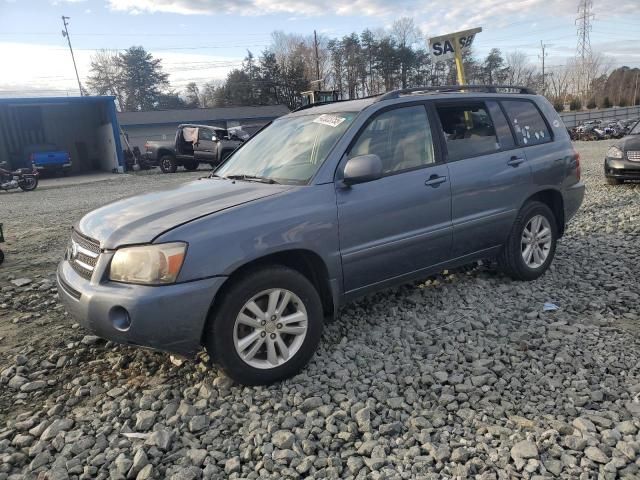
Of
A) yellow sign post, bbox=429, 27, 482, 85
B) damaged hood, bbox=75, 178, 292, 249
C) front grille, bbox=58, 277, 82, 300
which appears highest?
yellow sign post, bbox=429, 27, 482, 85

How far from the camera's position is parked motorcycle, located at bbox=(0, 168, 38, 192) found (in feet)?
53.5

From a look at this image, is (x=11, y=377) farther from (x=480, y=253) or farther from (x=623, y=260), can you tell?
(x=623, y=260)

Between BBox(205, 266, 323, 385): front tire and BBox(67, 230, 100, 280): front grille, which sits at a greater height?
BBox(67, 230, 100, 280): front grille

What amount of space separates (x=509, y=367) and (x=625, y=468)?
101 cm

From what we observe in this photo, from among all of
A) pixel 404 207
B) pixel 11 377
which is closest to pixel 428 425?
pixel 404 207

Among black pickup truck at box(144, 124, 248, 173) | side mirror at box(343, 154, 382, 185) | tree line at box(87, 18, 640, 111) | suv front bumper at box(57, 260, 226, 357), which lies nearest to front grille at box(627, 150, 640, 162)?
side mirror at box(343, 154, 382, 185)

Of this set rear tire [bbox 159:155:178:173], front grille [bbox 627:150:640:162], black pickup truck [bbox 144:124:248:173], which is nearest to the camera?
front grille [bbox 627:150:640:162]

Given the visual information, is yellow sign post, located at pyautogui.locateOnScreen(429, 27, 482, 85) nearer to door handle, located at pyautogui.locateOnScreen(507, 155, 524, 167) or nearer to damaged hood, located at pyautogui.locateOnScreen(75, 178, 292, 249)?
door handle, located at pyautogui.locateOnScreen(507, 155, 524, 167)

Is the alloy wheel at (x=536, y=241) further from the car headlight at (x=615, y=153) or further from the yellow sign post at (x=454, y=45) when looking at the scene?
the car headlight at (x=615, y=153)

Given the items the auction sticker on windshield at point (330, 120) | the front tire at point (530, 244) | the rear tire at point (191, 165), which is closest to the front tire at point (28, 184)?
the rear tire at point (191, 165)

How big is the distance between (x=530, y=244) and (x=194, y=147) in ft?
58.2

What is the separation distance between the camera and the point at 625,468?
7.65ft

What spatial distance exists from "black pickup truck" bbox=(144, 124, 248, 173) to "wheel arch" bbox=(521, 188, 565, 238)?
52.6ft

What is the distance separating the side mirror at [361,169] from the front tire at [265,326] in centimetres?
76
